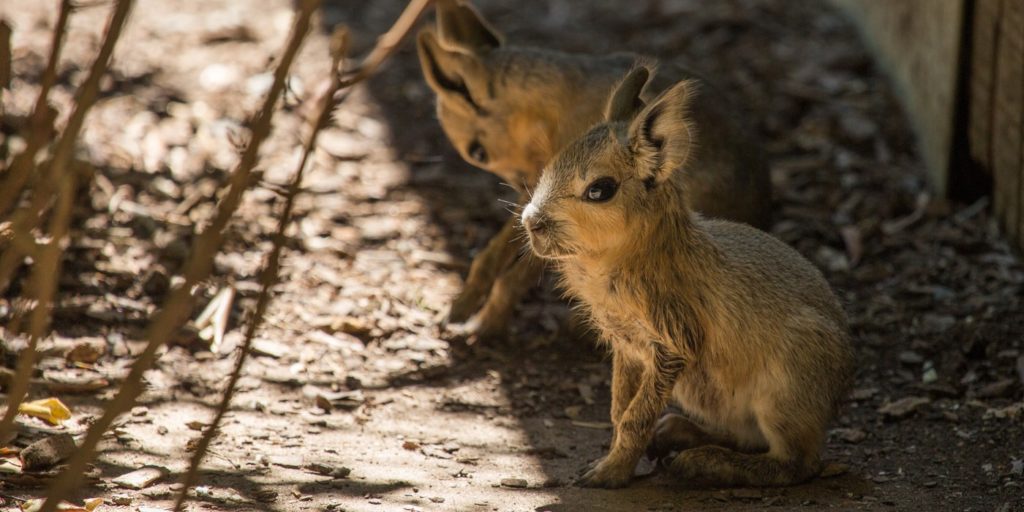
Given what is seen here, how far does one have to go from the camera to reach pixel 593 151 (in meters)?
4.06

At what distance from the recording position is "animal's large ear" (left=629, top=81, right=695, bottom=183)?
13.1ft

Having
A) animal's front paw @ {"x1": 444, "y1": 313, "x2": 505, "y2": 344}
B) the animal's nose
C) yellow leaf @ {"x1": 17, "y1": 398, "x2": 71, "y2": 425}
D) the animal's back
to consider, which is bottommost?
yellow leaf @ {"x1": 17, "y1": 398, "x2": 71, "y2": 425}

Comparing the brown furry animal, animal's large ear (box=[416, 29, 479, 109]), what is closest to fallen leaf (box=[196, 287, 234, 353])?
animal's large ear (box=[416, 29, 479, 109])

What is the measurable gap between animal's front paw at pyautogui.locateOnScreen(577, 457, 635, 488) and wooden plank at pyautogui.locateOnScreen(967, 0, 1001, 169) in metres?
3.30

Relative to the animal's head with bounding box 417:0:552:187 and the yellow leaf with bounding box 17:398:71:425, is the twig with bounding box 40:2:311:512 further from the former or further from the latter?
the animal's head with bounding box 417:0:552:187

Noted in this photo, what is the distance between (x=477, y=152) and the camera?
584 centimetres

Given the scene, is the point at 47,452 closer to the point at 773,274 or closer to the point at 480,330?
the point at 480,330

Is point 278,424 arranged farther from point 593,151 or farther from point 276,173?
point 276,173

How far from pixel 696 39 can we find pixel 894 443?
5.03 m

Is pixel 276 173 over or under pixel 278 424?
over

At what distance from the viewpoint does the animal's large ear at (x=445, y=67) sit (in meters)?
5.80

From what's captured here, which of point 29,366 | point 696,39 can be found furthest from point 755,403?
point 696,39

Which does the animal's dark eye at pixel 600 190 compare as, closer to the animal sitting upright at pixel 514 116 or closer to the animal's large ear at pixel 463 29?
the animal sitting upright at pixel 514 116

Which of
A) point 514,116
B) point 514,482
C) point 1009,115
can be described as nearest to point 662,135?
point 514,482
